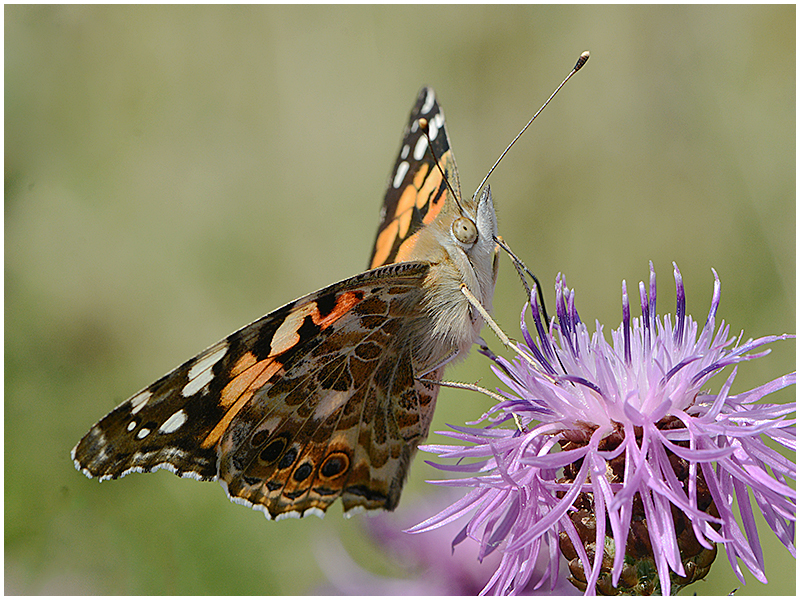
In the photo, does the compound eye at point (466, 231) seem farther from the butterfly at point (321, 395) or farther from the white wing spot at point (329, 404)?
the white wing spot at point (329, 404)

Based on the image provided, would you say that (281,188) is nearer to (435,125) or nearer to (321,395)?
(435,125)

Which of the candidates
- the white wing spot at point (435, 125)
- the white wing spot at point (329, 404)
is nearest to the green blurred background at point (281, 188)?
the white wing spot at point (435, 125)

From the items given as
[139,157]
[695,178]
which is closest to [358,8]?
[139,157]

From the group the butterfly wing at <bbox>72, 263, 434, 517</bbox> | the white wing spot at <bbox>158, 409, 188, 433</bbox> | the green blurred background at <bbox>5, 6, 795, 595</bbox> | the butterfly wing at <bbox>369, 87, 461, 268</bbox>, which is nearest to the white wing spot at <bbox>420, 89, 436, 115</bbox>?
the butterfly wing at <bbox>369, 87, 461, 268</bbox>

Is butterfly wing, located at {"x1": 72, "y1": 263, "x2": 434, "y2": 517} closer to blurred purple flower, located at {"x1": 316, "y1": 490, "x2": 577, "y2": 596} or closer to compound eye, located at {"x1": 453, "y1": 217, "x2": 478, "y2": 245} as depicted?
compound eye, located at {"x1": 453, "y1": 217, "x2": 478, "y2": 245}

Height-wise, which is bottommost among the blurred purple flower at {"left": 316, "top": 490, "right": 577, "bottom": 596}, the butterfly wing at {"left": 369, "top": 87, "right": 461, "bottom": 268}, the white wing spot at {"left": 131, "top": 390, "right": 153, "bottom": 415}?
the blurred purple flower at {"left": 316, "top": 490, "right": 577, "bottom": 596}
